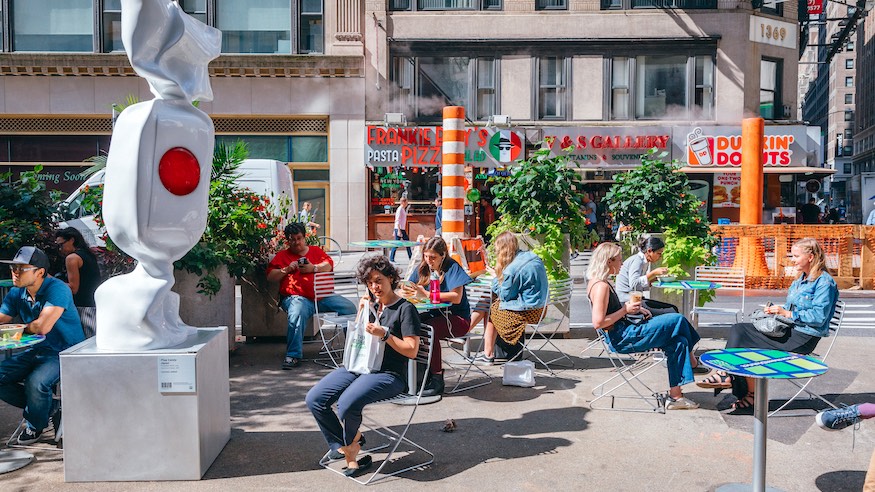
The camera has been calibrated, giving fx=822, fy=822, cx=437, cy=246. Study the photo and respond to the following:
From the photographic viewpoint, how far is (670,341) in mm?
6605

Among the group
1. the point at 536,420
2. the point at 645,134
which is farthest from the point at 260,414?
the point at 645,134

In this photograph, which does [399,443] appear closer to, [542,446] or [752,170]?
[542,446]

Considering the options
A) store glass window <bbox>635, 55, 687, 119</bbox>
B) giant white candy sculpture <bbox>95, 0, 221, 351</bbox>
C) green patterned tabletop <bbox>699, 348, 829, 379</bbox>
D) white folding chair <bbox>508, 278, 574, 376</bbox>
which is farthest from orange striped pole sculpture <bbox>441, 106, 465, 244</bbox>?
store glass window <bbox>635, 55, 687, 119</bbox>

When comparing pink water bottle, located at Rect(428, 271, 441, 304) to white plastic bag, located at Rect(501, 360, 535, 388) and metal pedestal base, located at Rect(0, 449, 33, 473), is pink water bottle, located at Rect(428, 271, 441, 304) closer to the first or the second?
white plastic bag, located at Rect(501, 360, 535, 388)

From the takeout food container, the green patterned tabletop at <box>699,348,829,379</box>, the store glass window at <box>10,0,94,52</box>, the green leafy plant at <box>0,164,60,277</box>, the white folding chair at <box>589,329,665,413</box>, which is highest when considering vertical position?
the store glass window at <box>10,0,94,52</box>

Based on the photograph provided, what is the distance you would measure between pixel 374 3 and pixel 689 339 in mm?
18515

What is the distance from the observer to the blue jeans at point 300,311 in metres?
8.33

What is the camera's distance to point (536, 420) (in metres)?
6.41

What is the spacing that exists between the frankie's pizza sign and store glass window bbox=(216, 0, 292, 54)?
11.9 ft

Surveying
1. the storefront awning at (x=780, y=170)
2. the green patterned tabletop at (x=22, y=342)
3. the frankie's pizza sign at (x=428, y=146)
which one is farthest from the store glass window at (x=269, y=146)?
the green patterned tabletop at (x=22, y=342)

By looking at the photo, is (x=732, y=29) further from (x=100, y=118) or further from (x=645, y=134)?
(x=100, y=118)

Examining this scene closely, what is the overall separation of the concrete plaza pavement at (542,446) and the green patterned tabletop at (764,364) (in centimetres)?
75

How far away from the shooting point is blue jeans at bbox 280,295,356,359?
8.33 meters

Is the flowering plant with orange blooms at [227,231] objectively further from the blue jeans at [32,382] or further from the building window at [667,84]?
the building window at [667,84]
